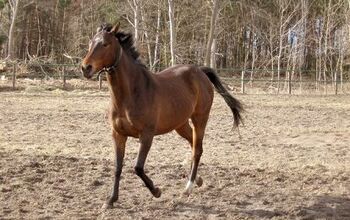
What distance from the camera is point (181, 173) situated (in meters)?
6.62

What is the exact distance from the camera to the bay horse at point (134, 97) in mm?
4789

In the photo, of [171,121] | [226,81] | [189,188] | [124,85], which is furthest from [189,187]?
[226,81]

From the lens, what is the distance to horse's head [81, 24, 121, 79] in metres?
4.51

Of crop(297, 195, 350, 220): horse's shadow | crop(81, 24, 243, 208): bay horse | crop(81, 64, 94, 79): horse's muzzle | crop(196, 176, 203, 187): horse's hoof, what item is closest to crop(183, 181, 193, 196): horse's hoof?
crop(81, 24, 243, 208): bay horse

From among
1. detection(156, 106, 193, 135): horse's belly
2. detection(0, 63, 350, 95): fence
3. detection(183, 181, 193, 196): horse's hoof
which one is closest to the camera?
detection(156, 106, 193, 135): horse's belly

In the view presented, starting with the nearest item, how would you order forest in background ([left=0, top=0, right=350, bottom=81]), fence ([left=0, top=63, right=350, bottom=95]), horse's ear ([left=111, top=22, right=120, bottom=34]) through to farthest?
horse's ear ([left=111, top=22, right=120, bottom=34]) → fence ([left=0, top=63, right=350, bottom=95]) → forest in background ([left=0, top=0, right=350, bottom=81])

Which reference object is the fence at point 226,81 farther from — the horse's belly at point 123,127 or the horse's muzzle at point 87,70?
the horse's muzzle at point 87,70

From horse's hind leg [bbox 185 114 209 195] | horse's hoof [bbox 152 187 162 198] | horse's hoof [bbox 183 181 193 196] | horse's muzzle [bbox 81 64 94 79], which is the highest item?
horse's muzzle [bbox 81 64 94 79]

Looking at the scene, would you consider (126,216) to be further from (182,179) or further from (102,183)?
(182,179)

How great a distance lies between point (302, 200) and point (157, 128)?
5.65 ft

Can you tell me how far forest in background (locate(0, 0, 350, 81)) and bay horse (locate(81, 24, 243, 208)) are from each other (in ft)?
83.1

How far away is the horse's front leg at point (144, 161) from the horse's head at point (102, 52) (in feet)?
2.67

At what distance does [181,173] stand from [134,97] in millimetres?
1918

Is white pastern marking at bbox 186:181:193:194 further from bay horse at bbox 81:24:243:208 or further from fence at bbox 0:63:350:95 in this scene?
fence at bbox 0:63:350:95
